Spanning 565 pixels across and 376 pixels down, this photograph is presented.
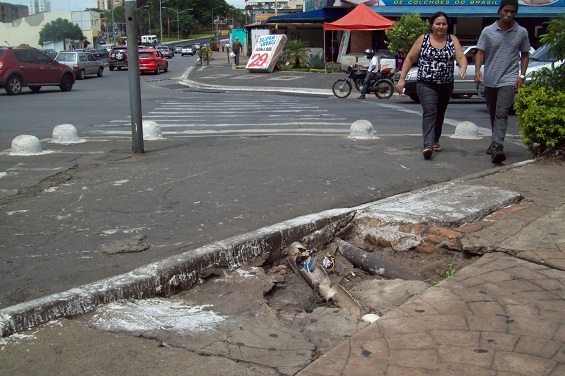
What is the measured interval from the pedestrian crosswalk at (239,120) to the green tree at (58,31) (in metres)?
76.6

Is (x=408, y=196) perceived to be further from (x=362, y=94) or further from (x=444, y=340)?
(x=362, y=94)

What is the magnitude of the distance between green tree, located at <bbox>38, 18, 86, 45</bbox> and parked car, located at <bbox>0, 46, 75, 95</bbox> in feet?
218

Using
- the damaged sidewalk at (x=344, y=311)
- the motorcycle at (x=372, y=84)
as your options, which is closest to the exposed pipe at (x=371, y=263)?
the damaged sidewalk at (x=344, y=311)

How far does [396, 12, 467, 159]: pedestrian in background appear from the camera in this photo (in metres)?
7.85

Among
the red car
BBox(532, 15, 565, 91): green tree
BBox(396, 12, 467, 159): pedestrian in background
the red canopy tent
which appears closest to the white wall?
the red car

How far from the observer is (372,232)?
5.21 metres

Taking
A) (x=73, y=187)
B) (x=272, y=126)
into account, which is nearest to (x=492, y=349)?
(x=73, y=187)

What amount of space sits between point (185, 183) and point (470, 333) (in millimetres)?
4119

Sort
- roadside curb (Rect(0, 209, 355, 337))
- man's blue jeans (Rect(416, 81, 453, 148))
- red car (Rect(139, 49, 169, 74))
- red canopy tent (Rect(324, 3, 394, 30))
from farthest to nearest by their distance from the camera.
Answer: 1. red car (Rect(139, 49, 169, 74))
2. red canopy tent (Rect(324, 3, 394, 30))
3. man's blue jeans (Rect(416, 81, 453, 148))
4. roadside curb (Rect(0, 209, 355, 337))

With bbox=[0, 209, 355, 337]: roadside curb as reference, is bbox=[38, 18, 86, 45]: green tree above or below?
above

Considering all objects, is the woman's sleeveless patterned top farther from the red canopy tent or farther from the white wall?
the white wall

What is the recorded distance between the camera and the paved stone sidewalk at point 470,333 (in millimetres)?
2910

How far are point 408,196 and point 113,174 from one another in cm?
344

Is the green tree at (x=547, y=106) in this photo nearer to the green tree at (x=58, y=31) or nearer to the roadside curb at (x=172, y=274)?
the roadside curb at (x=172, y=274)
